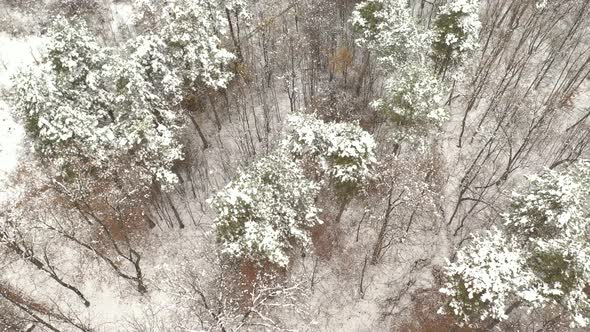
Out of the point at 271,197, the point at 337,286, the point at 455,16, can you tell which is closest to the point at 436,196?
the point at 337,286

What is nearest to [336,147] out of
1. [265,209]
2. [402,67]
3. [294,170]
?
[294,170]

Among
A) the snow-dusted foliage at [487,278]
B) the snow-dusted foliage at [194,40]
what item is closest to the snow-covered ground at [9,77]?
the snow-dusted foliage at [194,40]

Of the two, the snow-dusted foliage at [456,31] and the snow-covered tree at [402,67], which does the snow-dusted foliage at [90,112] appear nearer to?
the snow-covered tree at [402,67]

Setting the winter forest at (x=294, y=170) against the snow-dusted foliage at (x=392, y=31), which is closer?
the winter forest at (x=294, y=170)

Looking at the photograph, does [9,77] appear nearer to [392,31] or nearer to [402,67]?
[392,31]

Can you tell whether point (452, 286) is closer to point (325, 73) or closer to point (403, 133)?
point (403, 133)
